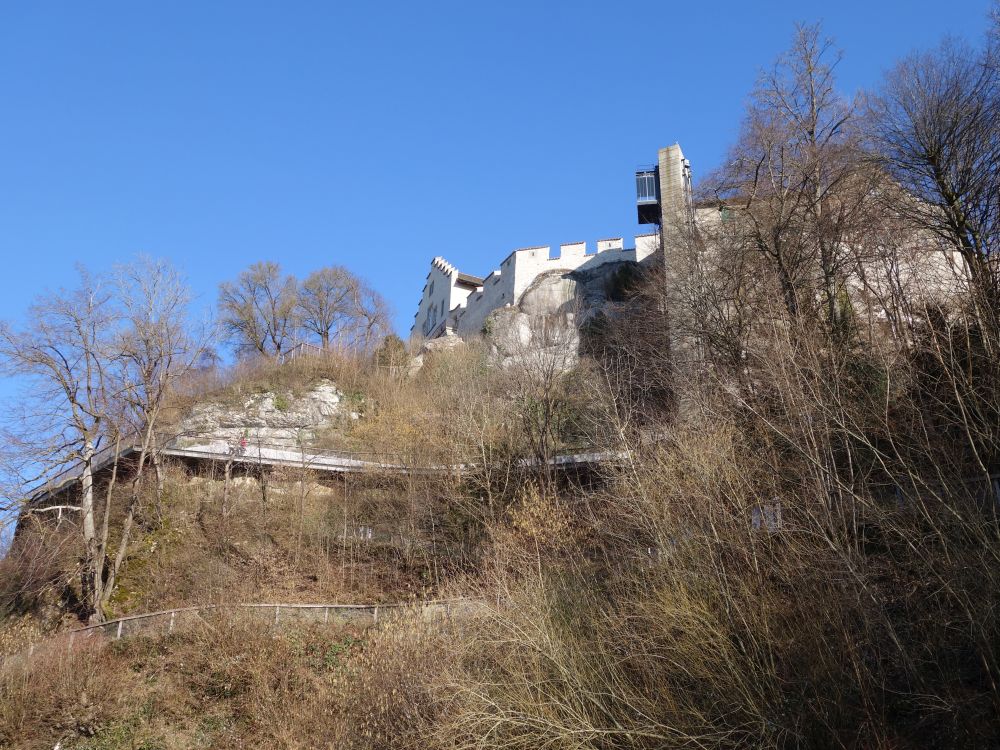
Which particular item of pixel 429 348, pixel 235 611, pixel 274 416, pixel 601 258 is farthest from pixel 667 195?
pixel 235 611

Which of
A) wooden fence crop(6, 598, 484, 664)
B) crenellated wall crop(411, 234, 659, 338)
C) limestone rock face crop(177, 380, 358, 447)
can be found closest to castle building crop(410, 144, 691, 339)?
crenellated wall crop(411, 234, 659, 338)

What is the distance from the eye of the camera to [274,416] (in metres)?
29.4

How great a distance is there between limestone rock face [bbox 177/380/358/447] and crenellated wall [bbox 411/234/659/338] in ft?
39.4

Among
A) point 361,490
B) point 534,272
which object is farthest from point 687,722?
point 534,272

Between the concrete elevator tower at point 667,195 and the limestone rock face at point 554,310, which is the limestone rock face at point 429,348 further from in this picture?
the concrete elevator tower at point 667,195

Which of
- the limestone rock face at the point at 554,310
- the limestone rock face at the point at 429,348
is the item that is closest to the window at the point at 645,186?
the limestone rock face at the point at 554,310

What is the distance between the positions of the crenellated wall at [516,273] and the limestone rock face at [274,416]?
12002 millimetres

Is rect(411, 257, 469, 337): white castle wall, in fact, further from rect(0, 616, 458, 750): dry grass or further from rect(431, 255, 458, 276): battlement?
rect(0, 616, 458, 750): dry grass

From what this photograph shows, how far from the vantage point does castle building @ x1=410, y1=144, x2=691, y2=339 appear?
3228 cm

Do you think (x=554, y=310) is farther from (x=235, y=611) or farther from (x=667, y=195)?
(x=235, y=611)

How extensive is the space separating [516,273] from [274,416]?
15.5m

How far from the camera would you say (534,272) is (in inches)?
1582

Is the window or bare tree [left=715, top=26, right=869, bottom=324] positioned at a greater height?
the window

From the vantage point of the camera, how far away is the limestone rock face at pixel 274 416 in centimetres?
2803
